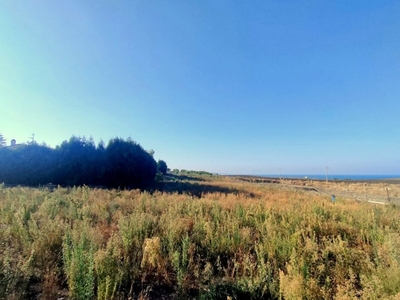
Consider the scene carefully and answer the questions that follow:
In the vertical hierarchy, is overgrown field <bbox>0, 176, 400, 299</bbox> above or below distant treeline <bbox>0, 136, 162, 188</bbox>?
below

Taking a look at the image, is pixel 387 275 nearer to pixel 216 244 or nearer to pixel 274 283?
pixel 274 283

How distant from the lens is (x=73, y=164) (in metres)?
24.6

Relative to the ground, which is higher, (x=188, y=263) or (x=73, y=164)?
(x=73, y=164)

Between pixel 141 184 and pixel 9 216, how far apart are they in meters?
22.3

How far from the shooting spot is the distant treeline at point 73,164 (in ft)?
77.6

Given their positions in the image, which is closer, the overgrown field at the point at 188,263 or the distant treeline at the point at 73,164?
the overgrown field at the point at 188,263

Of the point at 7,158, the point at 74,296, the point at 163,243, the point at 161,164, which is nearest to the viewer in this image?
the point at 74,296

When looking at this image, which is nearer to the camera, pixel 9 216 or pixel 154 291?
pixel 154 291

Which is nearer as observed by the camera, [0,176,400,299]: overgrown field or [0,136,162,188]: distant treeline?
[0,176,400,299]: overgrown field

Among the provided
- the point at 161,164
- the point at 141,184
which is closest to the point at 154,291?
the point at 141,184

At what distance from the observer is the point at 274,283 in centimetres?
306

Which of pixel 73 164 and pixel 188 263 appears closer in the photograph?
pixel 188 263

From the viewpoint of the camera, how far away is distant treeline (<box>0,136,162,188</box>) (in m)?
23.6

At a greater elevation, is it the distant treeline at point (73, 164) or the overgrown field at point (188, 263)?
the distant treeline at point (73, 164)
